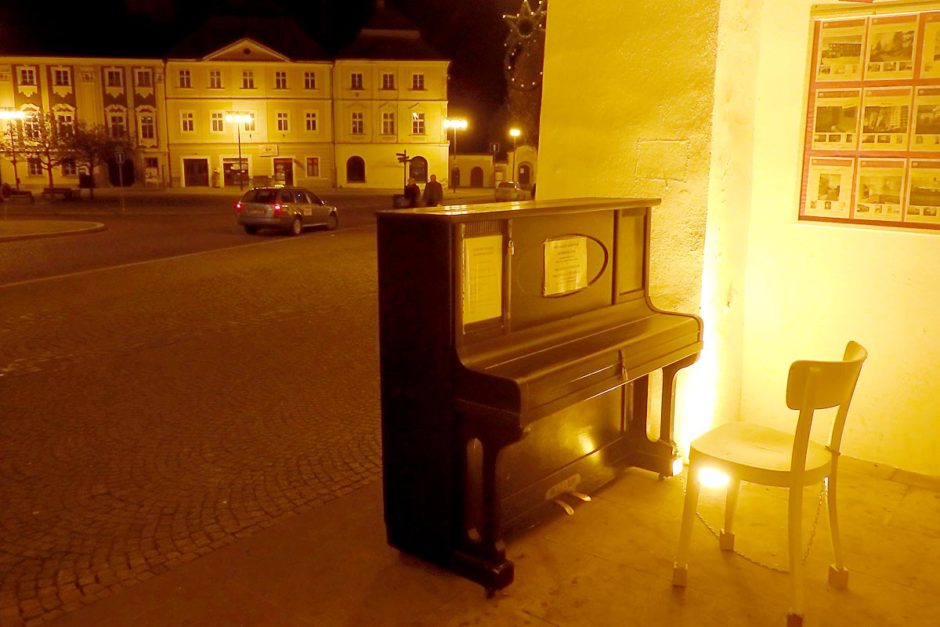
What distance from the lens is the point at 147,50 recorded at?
2149 inches

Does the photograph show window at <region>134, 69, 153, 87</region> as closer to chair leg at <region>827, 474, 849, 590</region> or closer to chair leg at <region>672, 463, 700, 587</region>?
chair leg at <region>672, 463, 700, 587</region>

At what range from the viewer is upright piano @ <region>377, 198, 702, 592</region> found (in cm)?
356

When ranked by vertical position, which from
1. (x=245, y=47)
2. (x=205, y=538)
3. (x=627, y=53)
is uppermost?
Answer: (x=245, y=47)

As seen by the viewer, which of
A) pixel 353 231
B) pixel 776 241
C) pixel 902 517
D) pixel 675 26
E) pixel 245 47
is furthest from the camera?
pixel 245 47

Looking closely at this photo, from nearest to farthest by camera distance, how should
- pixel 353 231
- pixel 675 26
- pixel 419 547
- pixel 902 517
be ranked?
pixel 419 547 < pixel 902 517 < pixel 675 26 < pixel 353 231

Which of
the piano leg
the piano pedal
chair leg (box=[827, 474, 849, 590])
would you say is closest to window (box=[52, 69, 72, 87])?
the piano leg

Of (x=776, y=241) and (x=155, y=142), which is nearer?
(x=776, y=241)

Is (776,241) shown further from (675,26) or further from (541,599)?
(541,599)

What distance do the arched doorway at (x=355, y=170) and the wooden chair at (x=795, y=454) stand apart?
53.1 meters

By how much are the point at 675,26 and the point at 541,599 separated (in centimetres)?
332

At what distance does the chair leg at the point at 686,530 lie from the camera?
148 inches

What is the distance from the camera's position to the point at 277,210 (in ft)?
74.0

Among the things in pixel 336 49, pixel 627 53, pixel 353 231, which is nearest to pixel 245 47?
pixel 336 49

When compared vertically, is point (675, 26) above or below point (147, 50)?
below
